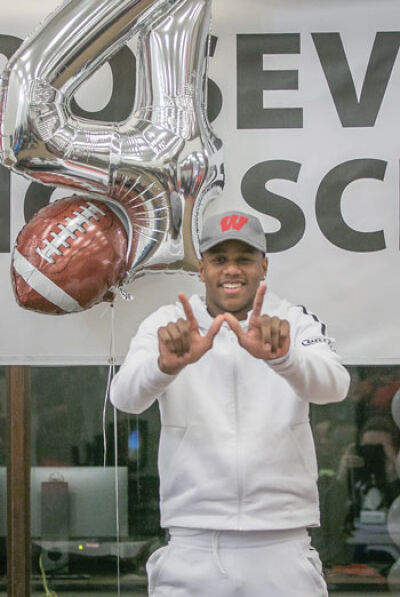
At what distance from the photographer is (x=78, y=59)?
245 centimetres

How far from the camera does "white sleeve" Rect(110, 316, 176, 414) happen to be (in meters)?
1.86

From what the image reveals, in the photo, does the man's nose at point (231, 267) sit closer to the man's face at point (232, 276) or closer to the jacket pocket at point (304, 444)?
the man's face at point (232, 276)

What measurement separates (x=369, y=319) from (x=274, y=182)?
0.51m

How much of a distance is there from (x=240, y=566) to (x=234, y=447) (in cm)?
25

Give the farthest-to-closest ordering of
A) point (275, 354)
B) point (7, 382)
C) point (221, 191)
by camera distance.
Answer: point (7, 382)
point (221, 191)
point (275, 354)

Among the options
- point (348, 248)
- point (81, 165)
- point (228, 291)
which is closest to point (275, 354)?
point (228, 291)

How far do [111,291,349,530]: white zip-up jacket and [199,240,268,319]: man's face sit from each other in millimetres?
65

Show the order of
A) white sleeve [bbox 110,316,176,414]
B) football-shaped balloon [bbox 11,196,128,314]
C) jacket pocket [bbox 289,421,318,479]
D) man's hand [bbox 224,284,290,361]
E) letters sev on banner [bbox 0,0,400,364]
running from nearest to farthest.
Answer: man's hand [bbox 224,284,290,361]
white sleeve [bbox 110,316,176,414]
jacket pocket [bbox 289,421,318,479]
football-shaped balloon [bbox 11,196,128,314]
letters sev on banner [bbox 0,0,400,364]

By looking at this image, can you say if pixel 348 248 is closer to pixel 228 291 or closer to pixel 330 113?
pixel 330 113

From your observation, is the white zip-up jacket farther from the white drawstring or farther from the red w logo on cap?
the red w logo on cap

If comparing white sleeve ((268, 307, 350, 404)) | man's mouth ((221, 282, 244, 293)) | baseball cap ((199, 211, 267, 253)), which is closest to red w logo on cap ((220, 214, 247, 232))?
baseball cap ((199, 211, 267, 253))

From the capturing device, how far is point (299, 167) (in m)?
2.82

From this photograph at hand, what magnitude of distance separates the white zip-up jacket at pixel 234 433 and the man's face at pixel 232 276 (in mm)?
65

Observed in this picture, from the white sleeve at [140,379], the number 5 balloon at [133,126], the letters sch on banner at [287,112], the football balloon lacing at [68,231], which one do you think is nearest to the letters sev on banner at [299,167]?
the letters sch on banner at [287,112]
